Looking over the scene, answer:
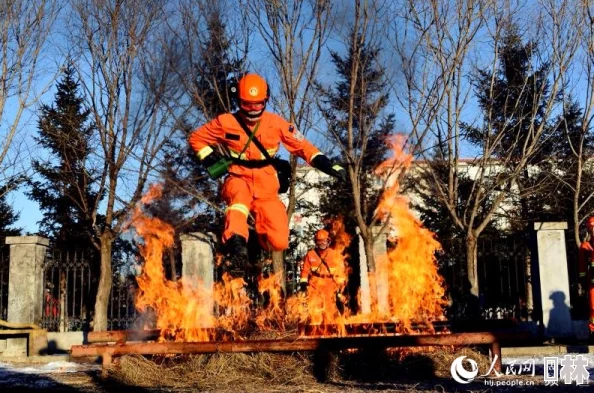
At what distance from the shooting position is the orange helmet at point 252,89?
7.03 meters

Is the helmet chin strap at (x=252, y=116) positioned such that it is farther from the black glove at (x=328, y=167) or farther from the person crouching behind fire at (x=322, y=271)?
the person crouching behind fire at (x=322, y=271)

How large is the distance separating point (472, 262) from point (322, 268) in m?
3.94

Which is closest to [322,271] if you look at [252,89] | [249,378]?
[249,378]

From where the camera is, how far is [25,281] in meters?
14.1

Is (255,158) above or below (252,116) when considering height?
below

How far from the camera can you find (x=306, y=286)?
12.0 m

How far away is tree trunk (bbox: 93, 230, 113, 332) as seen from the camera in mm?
15453

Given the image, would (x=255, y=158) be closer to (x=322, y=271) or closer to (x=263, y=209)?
(x=263, y=209)

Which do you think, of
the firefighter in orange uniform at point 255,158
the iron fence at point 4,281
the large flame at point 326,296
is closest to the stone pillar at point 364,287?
the large flame at point 326,296

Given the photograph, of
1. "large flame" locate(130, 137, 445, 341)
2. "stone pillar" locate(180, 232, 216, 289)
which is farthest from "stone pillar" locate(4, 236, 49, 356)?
"stone pillar" locate(180, 232, 216, 289)

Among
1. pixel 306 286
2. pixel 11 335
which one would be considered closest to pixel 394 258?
pixel 306 286

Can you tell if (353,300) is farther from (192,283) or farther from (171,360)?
(171,360)

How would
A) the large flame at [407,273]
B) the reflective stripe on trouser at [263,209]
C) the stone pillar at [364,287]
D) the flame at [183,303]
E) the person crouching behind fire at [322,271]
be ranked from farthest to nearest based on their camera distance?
the stone pillar at [364,287] → the person crouching behind fire at [322,271] → the large flame at [407,273] → the flame at [183,303] → the reflective stripe on trouser at [263,209]

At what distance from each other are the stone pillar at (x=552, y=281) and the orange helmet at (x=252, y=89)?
858 cm
